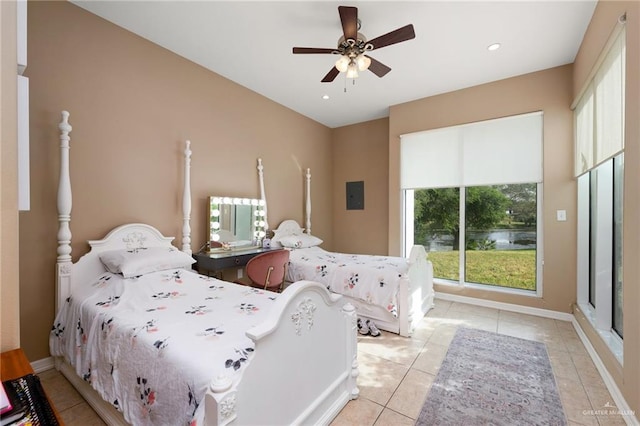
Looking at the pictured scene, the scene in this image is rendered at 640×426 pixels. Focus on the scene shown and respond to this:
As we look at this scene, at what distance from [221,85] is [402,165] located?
9.07ft

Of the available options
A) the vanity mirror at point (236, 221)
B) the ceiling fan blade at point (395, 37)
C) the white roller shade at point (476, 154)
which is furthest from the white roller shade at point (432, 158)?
the vanity mirror at point (236, 221)

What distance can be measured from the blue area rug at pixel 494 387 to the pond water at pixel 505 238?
130 cm

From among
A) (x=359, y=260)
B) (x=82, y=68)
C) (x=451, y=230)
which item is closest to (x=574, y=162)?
(x=451, y=230)

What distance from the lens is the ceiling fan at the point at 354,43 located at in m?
1.98

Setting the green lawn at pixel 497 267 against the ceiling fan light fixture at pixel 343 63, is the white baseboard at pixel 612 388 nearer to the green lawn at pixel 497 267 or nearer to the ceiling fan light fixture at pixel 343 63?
the green lawn at pixel 497 267

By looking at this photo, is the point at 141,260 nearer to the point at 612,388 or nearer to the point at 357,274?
the point at 357,274

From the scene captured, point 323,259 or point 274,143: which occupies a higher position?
point 274,143

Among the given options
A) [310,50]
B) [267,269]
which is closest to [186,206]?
[267,269]

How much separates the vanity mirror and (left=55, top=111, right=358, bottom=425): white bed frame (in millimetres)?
1027

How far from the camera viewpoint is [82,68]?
227 centimetres

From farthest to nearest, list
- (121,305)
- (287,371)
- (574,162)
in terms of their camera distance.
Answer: (574,162) < (121,305) < (287,371)

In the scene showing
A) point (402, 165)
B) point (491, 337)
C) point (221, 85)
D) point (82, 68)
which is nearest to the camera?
point (82, 68)

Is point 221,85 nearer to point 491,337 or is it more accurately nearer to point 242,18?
point 242,18

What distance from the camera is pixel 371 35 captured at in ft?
8.53
